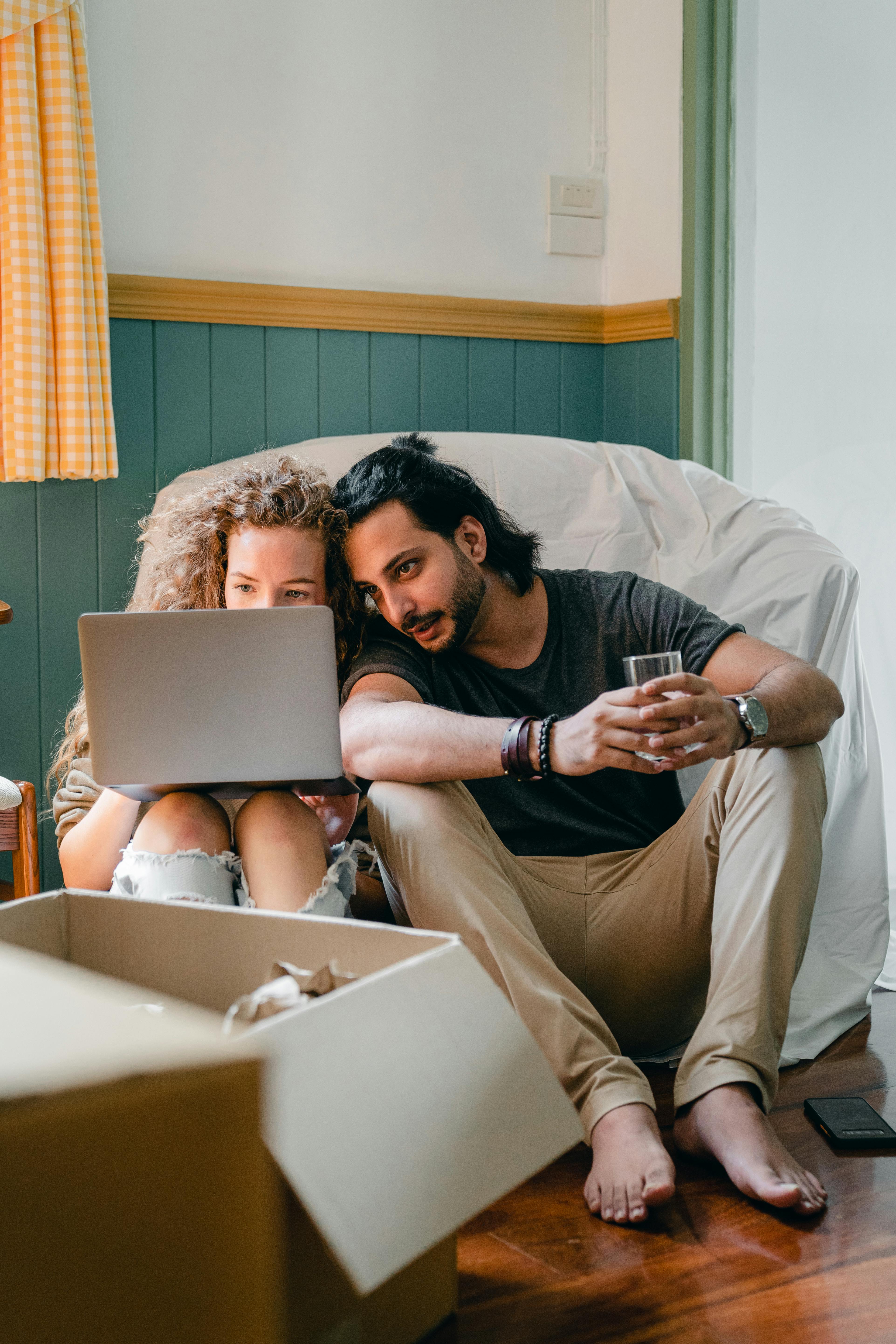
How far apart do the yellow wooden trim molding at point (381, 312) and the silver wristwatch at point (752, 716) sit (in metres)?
1.43

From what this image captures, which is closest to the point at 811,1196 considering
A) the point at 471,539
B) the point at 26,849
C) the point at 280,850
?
the point at 280,850

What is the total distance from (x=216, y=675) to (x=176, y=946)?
34 cm

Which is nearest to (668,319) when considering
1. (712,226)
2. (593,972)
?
(712,226)

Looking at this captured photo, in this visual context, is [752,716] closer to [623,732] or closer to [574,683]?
[623,732]

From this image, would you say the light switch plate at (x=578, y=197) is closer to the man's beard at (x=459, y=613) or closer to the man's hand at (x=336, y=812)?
the man's beard at (x=459, y=613)

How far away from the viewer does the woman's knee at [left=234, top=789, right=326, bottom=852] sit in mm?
1179

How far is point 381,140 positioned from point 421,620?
1323mm

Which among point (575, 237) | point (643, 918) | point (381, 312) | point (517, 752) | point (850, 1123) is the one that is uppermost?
point (575, 237)

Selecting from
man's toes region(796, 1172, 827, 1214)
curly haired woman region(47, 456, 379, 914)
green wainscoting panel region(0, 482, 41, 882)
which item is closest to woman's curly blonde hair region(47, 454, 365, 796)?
curly haired woman region(47, 456, 379, 914)

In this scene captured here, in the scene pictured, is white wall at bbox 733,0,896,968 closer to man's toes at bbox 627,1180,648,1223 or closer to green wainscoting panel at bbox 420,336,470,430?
green wainscoting panel at bbox 420,336,470,430

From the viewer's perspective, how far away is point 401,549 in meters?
1.52

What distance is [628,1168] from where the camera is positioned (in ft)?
3.41

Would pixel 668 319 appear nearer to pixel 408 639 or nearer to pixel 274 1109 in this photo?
pixel 408 639

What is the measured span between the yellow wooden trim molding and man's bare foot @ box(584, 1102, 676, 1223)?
1730mm
